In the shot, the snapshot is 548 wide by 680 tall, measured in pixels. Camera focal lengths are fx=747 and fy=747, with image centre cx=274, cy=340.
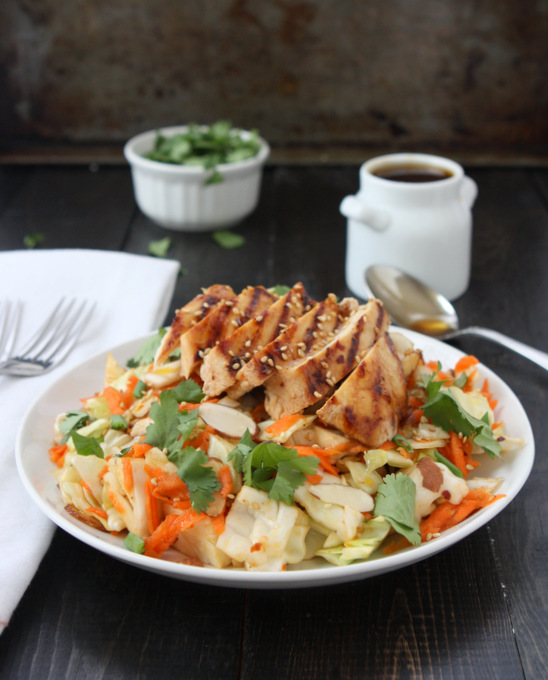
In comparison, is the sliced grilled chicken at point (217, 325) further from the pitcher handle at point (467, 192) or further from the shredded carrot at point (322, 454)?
the pitcher handle at point (467, 192)

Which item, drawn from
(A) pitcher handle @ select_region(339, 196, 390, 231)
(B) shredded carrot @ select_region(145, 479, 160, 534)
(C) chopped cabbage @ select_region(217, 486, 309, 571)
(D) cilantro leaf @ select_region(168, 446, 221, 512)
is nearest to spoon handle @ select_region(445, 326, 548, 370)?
(A) pitcher handle @ select_region(339, 196, 390, 231)

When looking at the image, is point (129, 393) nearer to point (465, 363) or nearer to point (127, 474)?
point (127, 474)

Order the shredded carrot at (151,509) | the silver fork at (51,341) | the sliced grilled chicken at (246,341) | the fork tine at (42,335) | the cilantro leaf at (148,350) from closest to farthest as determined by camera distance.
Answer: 1. the shredded carrot at (151,509)
2. the sliced grilled chicken at (246,341)
3. the cilantro leaf at (148,350)
4. the silver fork at (51,341)
5. the fork tine at (42,335)

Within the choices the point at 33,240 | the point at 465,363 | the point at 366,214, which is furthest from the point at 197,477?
the point at 33,240

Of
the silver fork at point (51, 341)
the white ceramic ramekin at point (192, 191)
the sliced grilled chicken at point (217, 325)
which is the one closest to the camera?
the sliced grilled chicken at point (217, 325)

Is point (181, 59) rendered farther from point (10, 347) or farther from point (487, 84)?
point (10, 347)

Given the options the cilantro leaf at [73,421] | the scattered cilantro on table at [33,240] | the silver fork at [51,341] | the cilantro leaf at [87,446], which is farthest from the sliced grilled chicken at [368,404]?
the scattered cilantro on table at [33,240]

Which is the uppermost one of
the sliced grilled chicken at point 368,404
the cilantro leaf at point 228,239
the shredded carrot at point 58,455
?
the sliced grilled chicken at point 368,404
